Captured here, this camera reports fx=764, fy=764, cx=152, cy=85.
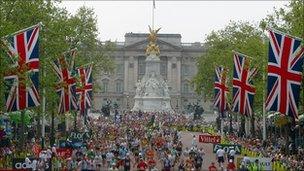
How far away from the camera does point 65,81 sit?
157ft

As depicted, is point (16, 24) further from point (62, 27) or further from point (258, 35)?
point (258, 35)

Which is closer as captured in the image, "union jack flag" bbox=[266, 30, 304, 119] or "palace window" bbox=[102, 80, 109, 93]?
"union jack flag" bbox=[266, 30, 304, 119]

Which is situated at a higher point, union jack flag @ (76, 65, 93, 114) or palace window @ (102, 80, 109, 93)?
palace window @ (102, 80, 109, 93)

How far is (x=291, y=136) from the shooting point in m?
55.3

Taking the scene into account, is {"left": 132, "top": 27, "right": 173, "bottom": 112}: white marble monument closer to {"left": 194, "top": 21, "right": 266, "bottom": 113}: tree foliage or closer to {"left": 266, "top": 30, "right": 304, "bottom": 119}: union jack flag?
{"left": 194, "top": 21, "right": 266, "bottom": 113}: tree foliage

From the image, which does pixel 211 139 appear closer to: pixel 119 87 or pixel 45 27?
pixel 45 27

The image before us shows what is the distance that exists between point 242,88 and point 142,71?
13444 cm

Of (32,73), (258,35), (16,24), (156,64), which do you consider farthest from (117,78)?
(32,73)

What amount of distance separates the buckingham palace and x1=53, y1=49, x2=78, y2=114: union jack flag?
12957cm

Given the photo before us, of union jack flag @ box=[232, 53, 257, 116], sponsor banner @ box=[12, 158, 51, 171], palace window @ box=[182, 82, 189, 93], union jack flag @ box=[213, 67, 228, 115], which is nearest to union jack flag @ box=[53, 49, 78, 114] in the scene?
union jack flag @ box=[232, 53, 257, 116]

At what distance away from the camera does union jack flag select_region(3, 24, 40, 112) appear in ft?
119

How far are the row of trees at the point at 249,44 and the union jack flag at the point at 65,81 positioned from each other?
12660 mm

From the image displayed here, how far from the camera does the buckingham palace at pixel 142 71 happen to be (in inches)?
7096

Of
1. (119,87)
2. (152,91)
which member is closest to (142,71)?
(119,87)
